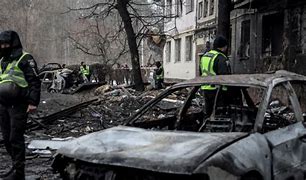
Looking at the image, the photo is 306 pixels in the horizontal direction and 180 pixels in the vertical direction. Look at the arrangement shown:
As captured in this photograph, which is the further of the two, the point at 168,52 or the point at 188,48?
the point at 168,52

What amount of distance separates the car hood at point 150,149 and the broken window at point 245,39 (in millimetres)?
13817

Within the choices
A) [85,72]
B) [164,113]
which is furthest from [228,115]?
[85,72]

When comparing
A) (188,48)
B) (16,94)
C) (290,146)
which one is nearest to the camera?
(290,146)

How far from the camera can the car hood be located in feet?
11.4

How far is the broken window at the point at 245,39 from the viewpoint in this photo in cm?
1756

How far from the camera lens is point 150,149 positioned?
12.4 ft

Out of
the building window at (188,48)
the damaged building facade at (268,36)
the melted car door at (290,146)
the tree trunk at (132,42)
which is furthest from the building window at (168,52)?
the melted car door at (290,146)

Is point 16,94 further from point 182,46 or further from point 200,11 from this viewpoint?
point 182,46

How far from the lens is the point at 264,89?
14.6 feet

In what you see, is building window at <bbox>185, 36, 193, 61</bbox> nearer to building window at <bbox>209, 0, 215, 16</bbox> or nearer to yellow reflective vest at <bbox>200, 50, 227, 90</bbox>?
building window at <bbox>209, 0, 215, 16</bbox>

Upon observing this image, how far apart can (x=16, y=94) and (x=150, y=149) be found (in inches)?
94.9

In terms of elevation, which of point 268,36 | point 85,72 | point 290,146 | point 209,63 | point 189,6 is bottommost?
point 290,146

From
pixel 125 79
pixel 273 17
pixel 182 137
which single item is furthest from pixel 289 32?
pixel 125 79

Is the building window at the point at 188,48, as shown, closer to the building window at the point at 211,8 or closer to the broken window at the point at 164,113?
the building window at the point at 211,8
